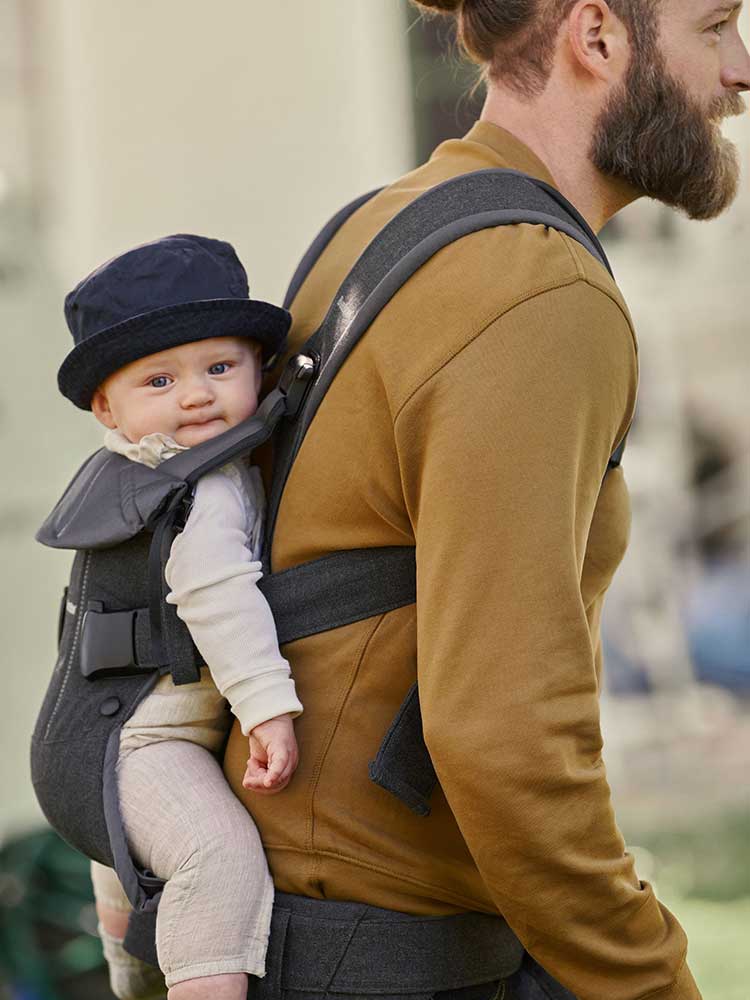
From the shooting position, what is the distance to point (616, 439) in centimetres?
152

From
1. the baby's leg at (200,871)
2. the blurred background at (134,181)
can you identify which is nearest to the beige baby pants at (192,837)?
the baby's leg at (200,871)

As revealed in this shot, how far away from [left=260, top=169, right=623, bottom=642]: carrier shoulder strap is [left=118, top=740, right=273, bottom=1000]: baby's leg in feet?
0.69

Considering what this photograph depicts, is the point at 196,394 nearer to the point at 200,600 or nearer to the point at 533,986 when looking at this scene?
the point at 200,600

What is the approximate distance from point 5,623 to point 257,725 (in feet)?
9.08

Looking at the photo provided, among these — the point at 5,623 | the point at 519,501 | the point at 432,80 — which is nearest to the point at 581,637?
the point at 519,501

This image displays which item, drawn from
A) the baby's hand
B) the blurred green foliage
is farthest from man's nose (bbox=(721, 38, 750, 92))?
the blurred green foliage

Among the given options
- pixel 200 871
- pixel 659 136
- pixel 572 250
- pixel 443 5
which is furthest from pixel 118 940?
pixel 443 5

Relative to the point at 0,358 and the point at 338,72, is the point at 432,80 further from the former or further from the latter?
the point at 0,358

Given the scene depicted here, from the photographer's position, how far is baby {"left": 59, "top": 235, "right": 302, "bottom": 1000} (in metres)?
1.55

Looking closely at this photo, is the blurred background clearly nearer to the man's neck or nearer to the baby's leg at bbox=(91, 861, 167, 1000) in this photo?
the man's neck

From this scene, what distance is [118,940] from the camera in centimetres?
191

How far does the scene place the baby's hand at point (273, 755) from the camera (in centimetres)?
154

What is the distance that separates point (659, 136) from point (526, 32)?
0.22 m

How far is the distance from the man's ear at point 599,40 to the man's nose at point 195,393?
2.02ft
